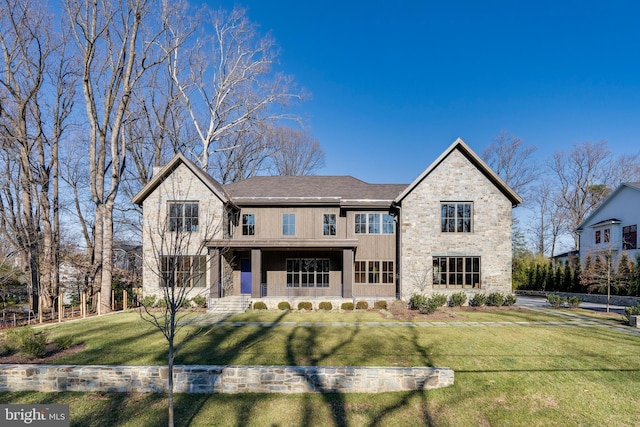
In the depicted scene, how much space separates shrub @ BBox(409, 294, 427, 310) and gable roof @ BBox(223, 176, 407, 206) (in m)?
5.41

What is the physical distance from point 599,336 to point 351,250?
10314 mm

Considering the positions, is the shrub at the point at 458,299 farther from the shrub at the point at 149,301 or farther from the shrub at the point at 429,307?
the shrub at the point at 149,301

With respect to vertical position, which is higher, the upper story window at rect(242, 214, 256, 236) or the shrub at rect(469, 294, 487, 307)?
the upper story window at rect(242, 214, 256, 236)

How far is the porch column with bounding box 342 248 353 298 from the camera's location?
673 inches

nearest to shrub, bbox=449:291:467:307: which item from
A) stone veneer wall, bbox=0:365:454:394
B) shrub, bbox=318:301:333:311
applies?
shrub, bbox=318:301:333:311

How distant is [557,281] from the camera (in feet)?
83.3

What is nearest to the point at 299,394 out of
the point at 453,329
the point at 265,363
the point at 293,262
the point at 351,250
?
the point at 265,363

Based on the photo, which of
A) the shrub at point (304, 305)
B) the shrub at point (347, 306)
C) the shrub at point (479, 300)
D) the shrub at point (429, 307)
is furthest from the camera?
the shrub at point (479, 300)

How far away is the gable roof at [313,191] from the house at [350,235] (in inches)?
4.6

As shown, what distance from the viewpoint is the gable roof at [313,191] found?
18.6m

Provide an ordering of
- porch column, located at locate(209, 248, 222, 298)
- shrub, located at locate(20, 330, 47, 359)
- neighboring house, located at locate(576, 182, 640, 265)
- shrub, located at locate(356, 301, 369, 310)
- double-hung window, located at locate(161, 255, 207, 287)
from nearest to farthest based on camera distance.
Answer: double-hung window, located at locate(161, 255, 207, 287), shrub, located at locate(20, 330, 47, 359), shrub, located at locate(356, 301, 369, 310), porch column, located at locate(209, 248, 222, 298), neighboring house, located at locate(576, 182, 640, 265)

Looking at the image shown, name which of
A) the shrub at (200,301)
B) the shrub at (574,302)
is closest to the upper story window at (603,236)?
the shrub at (574,302)

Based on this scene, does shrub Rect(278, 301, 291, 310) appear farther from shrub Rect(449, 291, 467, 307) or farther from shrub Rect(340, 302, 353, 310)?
shrub Rect(449, 291, 467, 307)

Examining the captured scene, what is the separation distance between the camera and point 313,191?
65.1 ft
